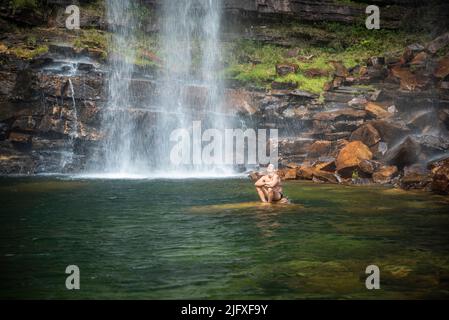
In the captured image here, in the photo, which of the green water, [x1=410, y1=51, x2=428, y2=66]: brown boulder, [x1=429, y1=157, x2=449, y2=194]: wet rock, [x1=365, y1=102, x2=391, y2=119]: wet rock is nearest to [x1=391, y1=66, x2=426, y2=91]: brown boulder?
[x1=410, y1=51, x2=428, y2=66]: brown boulder

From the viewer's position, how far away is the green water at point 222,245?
6594 mm

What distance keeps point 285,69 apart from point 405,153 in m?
12.0

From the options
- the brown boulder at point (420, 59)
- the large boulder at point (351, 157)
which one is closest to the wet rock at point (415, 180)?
the large boulder at point (351, 157)

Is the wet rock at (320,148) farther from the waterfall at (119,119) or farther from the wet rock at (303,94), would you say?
the waterfall at (119,119)

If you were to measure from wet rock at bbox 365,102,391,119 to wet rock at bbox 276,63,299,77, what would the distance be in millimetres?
6334

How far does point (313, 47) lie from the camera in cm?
3516

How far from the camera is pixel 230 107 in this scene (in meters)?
27.8

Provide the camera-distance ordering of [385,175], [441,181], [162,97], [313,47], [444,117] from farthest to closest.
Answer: [313,47]
[162,97]
[444,117]
[385,175]
[441,181]

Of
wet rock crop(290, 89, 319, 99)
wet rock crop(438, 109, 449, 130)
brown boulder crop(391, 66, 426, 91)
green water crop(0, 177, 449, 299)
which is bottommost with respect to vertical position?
Answer: green water crop(0, 177, 449, 299)

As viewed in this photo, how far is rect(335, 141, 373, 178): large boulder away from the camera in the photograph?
20.4 m

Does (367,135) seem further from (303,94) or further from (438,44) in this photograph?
(438,44)

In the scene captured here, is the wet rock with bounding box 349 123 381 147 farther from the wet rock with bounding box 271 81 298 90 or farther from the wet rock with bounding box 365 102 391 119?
the wet rock with bounding box 271 81 298 90

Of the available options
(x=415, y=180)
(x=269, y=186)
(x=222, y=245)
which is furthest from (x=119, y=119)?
(x=222, y=245)
